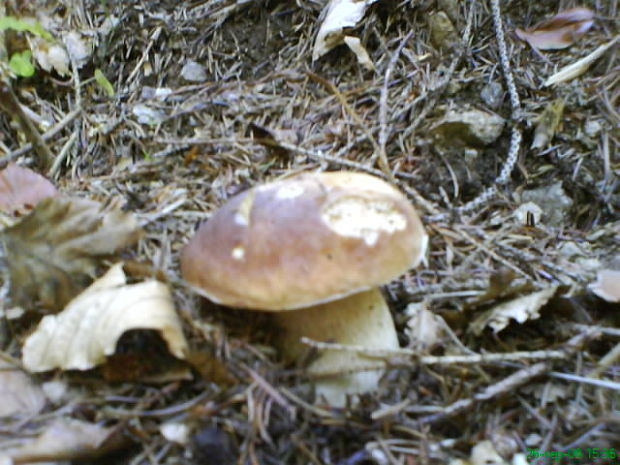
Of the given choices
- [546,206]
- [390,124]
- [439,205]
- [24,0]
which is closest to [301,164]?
[390,124]

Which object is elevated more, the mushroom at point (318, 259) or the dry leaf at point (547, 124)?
the mushroom at point (318, 259)

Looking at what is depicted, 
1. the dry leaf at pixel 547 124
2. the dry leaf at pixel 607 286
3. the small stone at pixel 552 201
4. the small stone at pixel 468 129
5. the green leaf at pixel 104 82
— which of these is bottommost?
the small stone at pixel 552 201

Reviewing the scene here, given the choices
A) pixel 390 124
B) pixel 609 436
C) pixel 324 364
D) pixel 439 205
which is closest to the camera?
pixel 609 436

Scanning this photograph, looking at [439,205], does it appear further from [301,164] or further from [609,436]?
[609,436]

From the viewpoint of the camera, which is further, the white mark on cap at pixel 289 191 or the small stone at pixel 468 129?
the small stone at pixel 468 129

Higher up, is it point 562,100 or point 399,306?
point 562,100

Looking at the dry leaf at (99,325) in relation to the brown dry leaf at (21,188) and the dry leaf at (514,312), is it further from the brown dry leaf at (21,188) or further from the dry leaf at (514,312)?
the dry leaf at (514,312)

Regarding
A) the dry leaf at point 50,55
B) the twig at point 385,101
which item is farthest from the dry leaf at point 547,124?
the dry leaf at point 50,55
